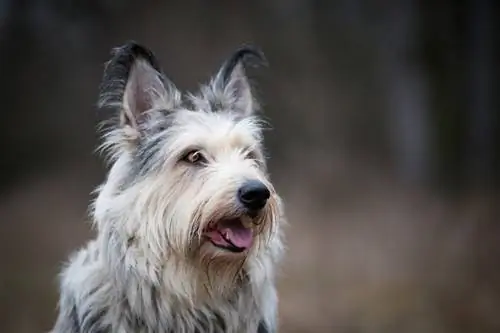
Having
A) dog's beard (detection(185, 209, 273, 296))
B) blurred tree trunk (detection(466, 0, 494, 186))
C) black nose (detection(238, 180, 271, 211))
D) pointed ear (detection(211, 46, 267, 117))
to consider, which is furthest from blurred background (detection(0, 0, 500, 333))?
black nose (detection(238, 180, 271, 211))

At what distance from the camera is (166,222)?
8.75 feet

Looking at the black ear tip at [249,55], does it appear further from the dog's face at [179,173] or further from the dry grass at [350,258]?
the dry grass at [350,258]

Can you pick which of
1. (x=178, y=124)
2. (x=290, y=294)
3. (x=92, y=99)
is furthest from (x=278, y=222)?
(x=92, y=99)

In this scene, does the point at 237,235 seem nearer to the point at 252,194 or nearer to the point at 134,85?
the point at 252,194

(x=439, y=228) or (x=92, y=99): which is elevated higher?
(x=92, y=99)

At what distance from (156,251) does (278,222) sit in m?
0.40

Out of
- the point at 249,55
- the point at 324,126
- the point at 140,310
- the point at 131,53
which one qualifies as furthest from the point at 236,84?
the point at 324,126

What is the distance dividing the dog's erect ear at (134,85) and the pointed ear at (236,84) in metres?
0.20

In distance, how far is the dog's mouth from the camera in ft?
8.66

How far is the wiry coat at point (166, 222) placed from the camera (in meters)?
2.67

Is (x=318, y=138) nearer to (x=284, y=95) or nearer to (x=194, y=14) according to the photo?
(x=284, y=95)

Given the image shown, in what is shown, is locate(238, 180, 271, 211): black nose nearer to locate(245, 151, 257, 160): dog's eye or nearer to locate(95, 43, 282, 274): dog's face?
locate(95, 43, 282, 274): dog's face

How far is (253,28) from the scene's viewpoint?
6.24 m

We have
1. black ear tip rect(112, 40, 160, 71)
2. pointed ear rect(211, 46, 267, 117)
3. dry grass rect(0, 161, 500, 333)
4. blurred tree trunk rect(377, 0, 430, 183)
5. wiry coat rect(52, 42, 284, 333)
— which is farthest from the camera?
blurred tree trunk rect(377, 0, 430, 183)
